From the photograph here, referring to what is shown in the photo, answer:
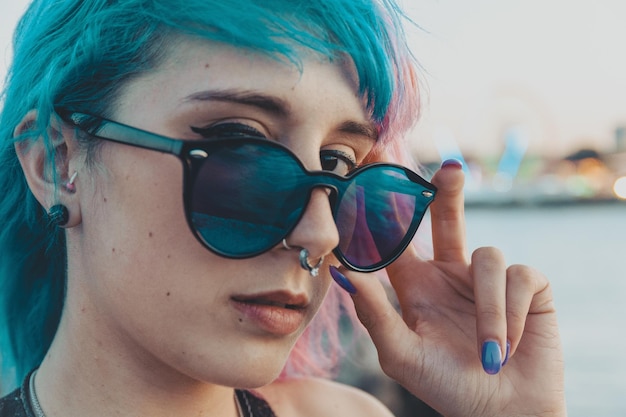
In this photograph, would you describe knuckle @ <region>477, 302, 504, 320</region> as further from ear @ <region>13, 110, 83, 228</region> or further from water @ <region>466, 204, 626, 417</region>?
water @ <region>466, 204, 626, 417</region>

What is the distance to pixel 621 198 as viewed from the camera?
57.3 m

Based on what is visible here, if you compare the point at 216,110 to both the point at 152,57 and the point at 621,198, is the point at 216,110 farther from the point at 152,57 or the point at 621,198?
the point at 621,198

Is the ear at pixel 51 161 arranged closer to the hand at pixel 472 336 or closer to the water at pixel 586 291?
the hand at pixel 472 336

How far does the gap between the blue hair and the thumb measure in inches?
15.1

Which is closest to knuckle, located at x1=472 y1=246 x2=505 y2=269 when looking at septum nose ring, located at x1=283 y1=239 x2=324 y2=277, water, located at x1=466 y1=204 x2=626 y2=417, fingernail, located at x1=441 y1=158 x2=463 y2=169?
fingernail, located at x1=441 y1=158 x2=463 y2=169

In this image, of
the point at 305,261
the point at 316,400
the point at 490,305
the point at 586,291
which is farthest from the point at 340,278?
the point at 586,291

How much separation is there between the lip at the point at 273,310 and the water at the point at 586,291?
21.1 feet

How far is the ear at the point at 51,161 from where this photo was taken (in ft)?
4.40

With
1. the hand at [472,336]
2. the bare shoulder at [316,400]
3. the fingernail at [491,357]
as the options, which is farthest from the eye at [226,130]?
the bare shoulder at [316,400]

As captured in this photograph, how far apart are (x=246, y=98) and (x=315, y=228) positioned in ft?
0.98

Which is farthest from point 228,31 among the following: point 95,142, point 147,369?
point 147,369

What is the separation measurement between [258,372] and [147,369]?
27 centimetres

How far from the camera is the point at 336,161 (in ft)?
4.70

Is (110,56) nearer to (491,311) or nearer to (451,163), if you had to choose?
(451,163)
